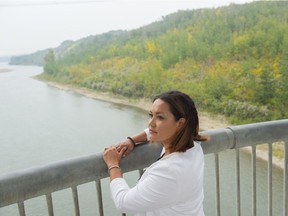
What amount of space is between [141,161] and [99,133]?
20168 millimetres

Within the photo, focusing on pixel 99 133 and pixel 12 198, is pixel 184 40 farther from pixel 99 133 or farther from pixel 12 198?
pixel 12 198

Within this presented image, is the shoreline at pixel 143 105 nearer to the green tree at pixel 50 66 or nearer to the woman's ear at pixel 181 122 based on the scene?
the green tree at pixel 50 66

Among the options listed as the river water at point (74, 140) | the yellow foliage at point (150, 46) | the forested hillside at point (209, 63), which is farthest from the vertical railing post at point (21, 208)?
the yellow foliage at point (150, 46)

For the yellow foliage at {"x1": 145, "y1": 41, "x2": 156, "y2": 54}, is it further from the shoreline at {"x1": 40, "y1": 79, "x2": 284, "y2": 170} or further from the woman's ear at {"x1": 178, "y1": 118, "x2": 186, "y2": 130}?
the woman's ear at {"x1": 178, "y1": 118, "x2": 186, "y2": 130}

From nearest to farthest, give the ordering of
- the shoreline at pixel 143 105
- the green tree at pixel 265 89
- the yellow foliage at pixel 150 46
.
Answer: the shoreline at pixel 143 105 < the green tree at pixel 265 89 < the yellow foliage at pixel 150 46

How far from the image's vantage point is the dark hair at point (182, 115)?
876mm

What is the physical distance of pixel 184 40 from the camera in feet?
121

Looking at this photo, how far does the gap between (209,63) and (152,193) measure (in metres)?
31.4

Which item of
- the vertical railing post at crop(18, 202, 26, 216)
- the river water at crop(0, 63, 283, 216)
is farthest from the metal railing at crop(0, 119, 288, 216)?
the river water at crop(0, 63, 283, 216)

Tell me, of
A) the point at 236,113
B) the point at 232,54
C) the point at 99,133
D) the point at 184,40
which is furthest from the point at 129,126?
the point at 184,40

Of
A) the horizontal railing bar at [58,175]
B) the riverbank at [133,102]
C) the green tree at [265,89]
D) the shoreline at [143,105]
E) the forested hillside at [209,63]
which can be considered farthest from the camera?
the forested hillside at [209,63]

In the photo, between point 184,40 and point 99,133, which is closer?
point 99,133

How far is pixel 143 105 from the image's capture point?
2623 cm

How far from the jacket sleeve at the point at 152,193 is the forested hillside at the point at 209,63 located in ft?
66.2
